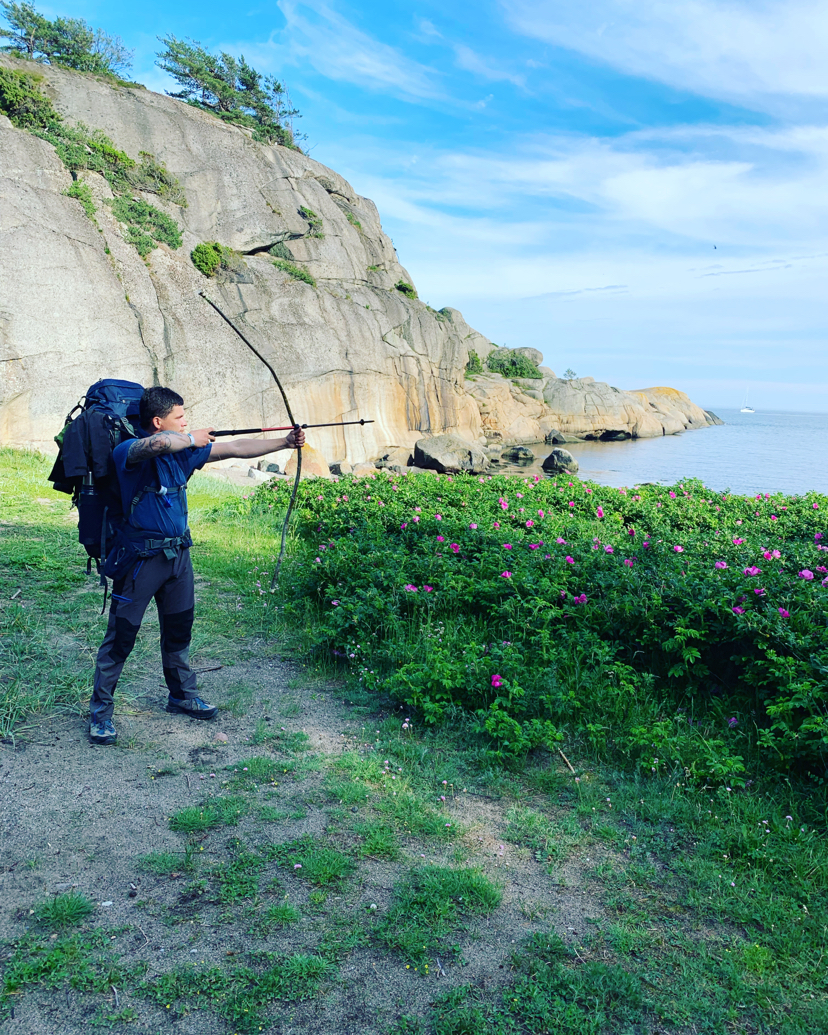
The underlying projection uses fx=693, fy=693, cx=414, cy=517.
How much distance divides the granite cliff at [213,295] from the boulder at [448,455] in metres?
1.72

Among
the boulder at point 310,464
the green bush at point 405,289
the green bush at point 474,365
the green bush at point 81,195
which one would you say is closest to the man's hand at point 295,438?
the boulder at point 310,464

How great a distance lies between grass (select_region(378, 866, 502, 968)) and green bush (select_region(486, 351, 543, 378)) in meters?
46.9

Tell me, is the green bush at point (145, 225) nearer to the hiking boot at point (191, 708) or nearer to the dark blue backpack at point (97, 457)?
the dark blue backpack at point (97, 457)

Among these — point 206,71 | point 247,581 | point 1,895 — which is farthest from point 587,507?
point 206,71

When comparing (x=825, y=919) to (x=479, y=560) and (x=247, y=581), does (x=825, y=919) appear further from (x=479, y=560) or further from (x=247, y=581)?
(x=247, y=581)

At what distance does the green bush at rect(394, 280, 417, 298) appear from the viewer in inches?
1350

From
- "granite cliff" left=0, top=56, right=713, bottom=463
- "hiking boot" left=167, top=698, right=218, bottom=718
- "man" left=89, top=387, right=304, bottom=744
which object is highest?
"granite cliff" left=0, top=56, right=713, bottom=463

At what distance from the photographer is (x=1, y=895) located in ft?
9.43

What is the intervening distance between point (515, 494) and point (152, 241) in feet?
54.3

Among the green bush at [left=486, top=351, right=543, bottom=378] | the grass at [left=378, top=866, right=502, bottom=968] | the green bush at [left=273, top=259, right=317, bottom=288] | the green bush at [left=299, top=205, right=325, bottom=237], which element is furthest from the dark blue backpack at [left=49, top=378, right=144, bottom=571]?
the green bush at [left=486, top=351, right=543, bottom=378]

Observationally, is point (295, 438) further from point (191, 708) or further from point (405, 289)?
point (405, 289)

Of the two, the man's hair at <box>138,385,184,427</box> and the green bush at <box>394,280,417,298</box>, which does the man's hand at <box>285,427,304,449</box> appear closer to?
the man's hair at <box>138,385,184,427</box>

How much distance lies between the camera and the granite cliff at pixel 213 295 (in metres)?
17.0

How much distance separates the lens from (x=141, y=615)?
13.4ft
